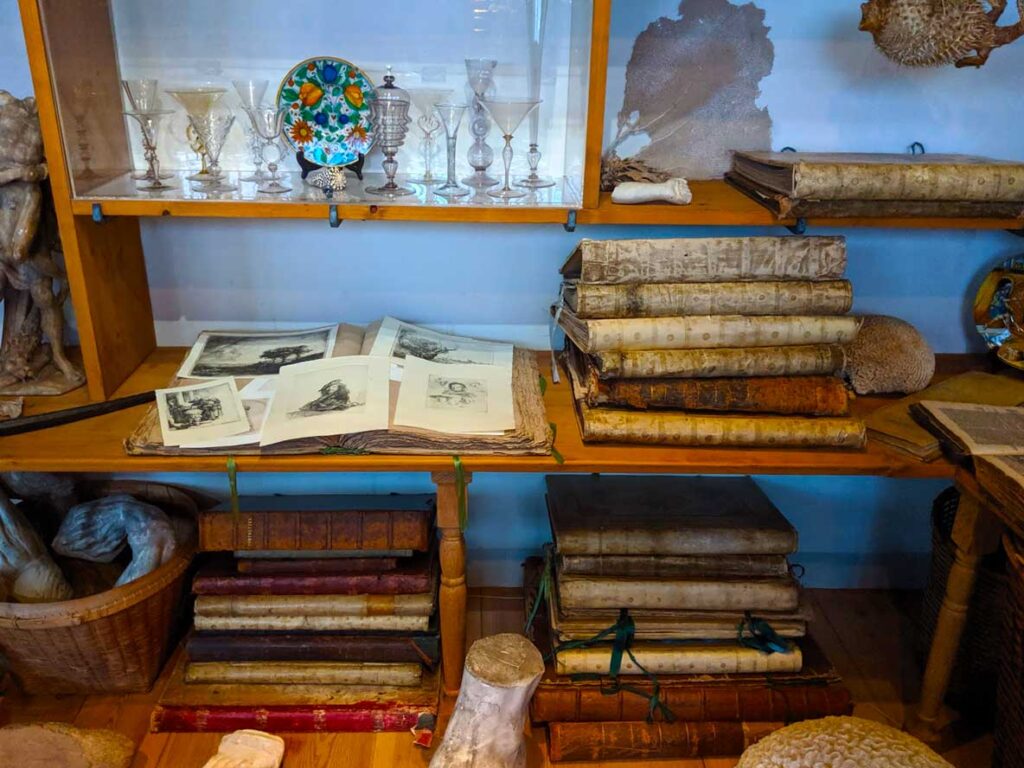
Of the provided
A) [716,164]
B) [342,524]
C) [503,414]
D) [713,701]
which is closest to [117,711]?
[342,524]

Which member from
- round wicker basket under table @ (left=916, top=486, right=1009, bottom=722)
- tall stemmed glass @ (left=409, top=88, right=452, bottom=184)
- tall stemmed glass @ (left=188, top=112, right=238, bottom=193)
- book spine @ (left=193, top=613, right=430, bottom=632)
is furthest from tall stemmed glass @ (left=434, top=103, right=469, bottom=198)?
round wicker basket under table @ (left=916, top=486, right=1009, bottom=722)

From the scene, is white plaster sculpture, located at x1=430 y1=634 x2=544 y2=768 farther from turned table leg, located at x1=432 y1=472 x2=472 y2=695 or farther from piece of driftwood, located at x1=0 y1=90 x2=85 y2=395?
piece of driftwood, located at x1=0 y1=90 x2=85 y2=395

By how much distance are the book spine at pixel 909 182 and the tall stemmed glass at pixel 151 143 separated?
111cm

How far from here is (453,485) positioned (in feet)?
5.10

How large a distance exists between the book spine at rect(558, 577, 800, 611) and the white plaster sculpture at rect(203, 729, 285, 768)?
1.99 feet

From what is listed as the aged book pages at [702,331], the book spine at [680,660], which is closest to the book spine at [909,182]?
the aged book pages at [702,331]

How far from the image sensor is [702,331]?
156 centimetres

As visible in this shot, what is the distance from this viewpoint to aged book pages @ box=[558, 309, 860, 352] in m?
1.55

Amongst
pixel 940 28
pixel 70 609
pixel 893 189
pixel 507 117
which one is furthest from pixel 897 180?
pixel 70 609

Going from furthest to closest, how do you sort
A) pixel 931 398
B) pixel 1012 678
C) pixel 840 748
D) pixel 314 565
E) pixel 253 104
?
1. pixel 314 565
2. pixel 931 398
3. pixel 253 104
4. pixel 1012 678
5. pixel 840 748

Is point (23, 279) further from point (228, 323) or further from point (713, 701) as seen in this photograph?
point (713, 701)

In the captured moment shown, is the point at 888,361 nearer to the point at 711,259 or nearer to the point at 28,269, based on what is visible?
the point at 711,259

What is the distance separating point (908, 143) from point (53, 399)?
1.74 m

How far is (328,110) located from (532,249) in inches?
19.3
